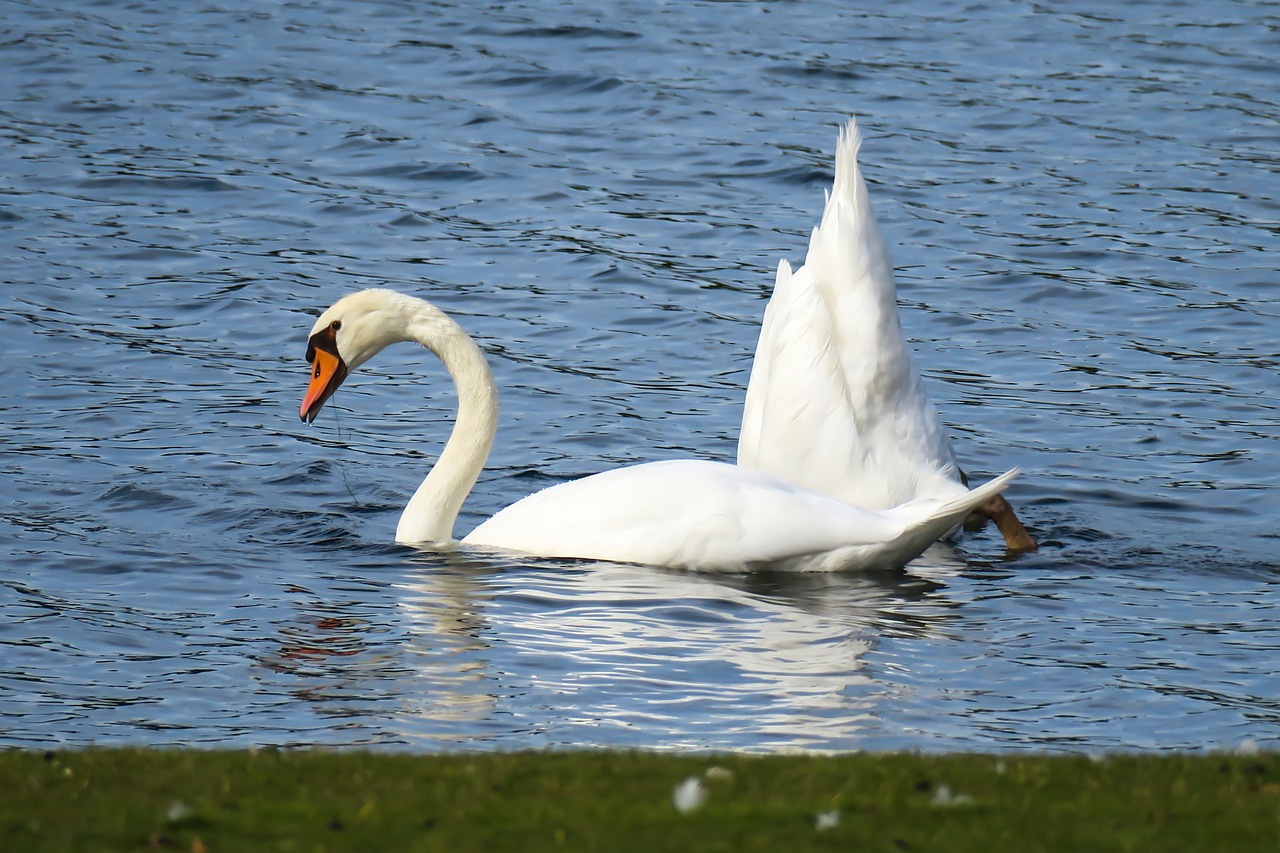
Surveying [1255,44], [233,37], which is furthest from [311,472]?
[1255,44]

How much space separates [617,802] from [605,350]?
26.3 feet

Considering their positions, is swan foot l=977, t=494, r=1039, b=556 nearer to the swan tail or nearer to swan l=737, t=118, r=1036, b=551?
swan l=737, t=118, r=1036, b=551

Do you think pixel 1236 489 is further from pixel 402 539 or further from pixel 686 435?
pixel 402 539

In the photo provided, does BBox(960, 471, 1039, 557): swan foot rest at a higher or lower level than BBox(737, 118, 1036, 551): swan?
lower

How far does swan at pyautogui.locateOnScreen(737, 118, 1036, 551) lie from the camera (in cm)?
909

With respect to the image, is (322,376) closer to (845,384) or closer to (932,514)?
(845,384)

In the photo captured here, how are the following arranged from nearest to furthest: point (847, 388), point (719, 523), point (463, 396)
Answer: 1. point (719, 523)
2. point (847, 388)
3. point (463, 396)

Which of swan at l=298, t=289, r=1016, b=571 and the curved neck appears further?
the curved neck

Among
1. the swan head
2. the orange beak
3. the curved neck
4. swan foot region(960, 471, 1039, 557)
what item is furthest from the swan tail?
the orange beak

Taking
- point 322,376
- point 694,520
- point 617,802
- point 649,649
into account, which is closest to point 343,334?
point 322,376

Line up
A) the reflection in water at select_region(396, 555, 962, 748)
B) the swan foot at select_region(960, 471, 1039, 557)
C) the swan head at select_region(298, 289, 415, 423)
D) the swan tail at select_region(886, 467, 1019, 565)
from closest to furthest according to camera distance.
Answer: the reflection in water at select_region(396, 555, 962, 748), the swan tail at select_region(886, 467, 1019, 565), the swan foot at select_region(960, 471, 1039, 557), the swan head at select_region(298, 289, 415, 423)

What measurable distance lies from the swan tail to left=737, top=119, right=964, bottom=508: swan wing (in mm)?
599

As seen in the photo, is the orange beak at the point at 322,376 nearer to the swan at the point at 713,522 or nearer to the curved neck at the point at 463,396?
the curved neck at the point at 463,396

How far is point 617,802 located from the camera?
4.62 metres
